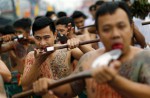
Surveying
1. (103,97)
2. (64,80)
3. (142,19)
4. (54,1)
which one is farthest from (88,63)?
(54,1)

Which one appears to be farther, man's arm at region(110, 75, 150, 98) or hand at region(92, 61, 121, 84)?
man's arm at region(110, 75, 150, 98)

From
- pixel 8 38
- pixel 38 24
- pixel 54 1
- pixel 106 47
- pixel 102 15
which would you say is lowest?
pixel 54 1

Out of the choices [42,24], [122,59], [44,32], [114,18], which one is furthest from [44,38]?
[114,18]

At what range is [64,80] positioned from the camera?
9.46 feet

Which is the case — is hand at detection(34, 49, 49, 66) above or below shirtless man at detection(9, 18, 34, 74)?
above

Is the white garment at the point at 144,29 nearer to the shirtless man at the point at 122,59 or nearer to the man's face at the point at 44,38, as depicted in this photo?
the man's face at the point at 44,38

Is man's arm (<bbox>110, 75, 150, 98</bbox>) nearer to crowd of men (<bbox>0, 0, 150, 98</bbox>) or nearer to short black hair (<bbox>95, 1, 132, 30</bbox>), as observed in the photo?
crowd of men (<bbox>0, 0, 150, 98</bbox>)

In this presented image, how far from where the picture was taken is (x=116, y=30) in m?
2.92

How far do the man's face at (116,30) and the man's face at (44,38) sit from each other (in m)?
2.07

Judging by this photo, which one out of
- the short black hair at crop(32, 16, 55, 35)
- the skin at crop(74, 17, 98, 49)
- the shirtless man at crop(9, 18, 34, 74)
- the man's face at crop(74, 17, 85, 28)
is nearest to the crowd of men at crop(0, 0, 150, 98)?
the short black hair at crop(32, 16, 55, 35)

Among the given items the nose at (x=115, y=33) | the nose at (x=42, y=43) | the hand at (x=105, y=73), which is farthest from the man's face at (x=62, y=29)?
the hand at (x=105, y=73)

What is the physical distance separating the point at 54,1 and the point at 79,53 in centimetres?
2413

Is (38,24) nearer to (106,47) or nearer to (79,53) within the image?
(79,53)

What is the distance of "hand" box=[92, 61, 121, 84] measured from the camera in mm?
2549
